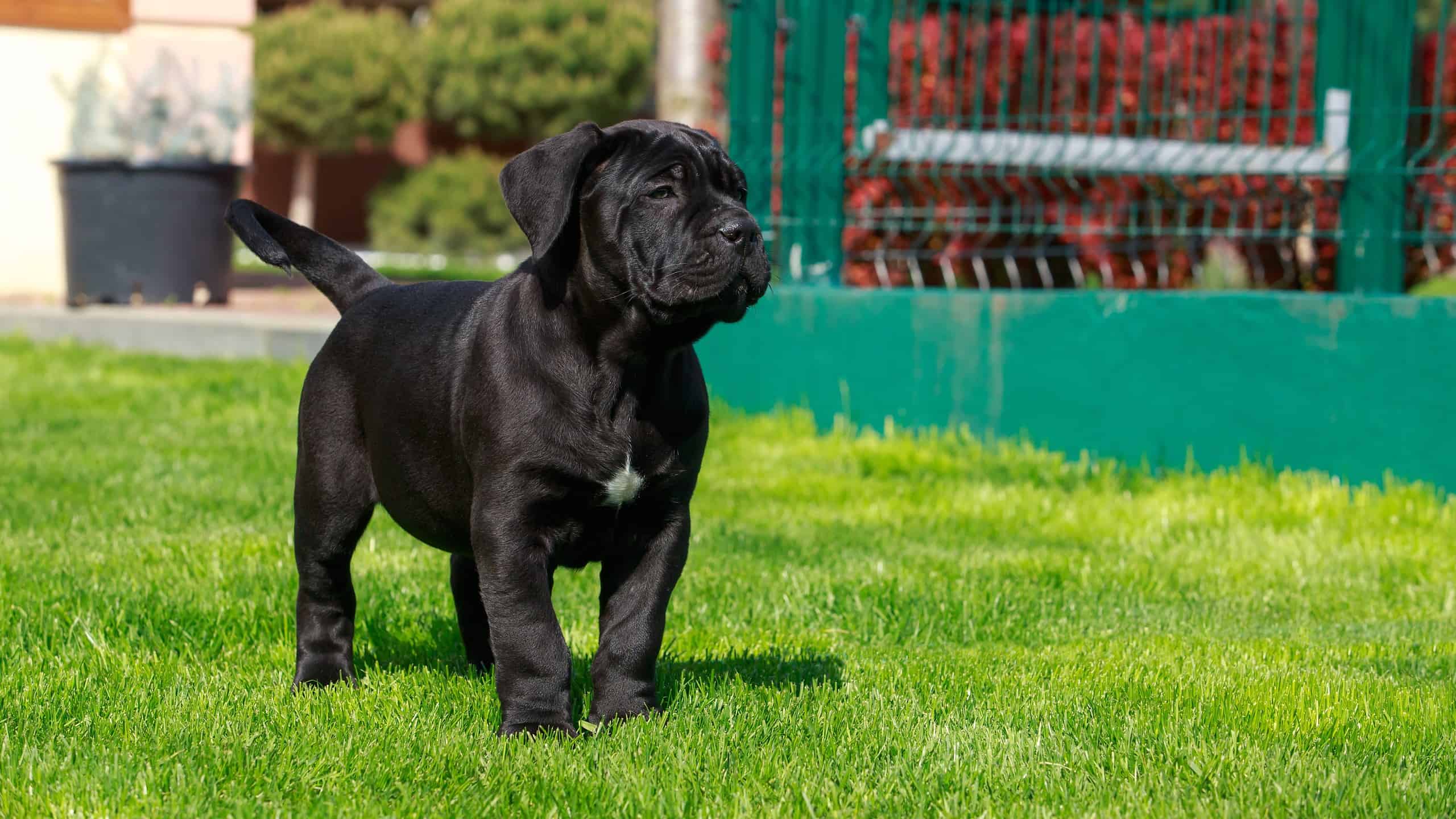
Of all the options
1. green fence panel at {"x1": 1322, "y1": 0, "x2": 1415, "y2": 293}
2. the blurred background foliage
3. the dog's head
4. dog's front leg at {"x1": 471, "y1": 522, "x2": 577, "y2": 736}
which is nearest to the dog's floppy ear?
the dog's head

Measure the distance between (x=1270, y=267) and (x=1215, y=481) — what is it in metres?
3.70

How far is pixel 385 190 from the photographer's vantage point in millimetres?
29656

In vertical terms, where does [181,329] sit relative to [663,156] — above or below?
below

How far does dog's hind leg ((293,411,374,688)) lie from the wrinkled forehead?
95 cm

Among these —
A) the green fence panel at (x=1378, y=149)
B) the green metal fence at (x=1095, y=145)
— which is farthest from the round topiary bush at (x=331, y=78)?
the green fence panel at (x=1378, y=149)

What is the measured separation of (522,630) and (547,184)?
0.86m

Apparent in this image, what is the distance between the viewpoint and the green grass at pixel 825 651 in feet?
9.55

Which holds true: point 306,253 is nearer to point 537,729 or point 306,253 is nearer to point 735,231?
point 735,231

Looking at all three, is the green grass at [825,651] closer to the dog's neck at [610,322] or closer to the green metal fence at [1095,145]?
the dog's neck at [610,322]

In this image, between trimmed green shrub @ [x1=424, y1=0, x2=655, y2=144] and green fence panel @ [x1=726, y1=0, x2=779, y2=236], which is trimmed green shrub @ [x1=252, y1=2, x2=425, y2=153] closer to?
trimmed green shrub @ [x1=424, y1=0, x2=655, y2=144]

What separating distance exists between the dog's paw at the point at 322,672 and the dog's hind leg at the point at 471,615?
29cm

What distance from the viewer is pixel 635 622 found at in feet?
10.9

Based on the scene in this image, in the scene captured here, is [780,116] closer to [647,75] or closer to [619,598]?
[619,598]

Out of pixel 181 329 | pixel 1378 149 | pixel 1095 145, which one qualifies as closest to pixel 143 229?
pixel 181 329
